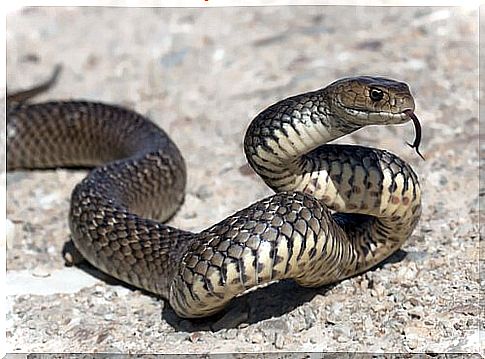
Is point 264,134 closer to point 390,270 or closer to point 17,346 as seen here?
point 390,270

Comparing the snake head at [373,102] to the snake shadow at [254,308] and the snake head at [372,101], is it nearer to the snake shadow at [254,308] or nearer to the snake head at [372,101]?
the snake head at [372,101]

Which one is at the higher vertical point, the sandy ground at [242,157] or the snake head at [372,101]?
the snake head at [372,101]

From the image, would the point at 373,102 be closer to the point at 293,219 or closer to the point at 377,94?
the point at 377,94

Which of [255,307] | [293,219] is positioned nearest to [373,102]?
[293,219]

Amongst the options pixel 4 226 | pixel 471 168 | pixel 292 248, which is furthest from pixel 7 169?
pixel 292 248

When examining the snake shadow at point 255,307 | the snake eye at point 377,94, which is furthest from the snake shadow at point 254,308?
the snake eye at point 377,94

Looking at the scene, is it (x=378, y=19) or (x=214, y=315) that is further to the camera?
(x=378, y=19)
